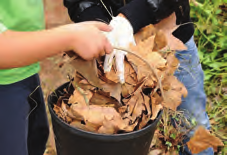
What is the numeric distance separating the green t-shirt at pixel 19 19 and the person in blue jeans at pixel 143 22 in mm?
221

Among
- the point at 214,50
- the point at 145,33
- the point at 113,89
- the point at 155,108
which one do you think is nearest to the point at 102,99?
the point at 113,89

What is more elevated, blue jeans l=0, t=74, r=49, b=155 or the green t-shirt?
the green t-shirt

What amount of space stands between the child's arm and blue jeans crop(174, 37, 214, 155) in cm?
53

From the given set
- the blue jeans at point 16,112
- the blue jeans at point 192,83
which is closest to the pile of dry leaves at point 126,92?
the blue jeans at point 16,112

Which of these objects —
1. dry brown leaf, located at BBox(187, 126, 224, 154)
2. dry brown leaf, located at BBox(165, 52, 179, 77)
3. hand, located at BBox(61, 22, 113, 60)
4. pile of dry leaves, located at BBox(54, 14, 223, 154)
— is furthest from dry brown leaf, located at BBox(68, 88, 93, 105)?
dry brown leaf, located at BBox(187, 126, 224, 154)

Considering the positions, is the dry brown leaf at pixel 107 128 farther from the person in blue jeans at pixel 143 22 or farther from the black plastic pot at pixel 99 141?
the person in blue jeans at pixel 143 22

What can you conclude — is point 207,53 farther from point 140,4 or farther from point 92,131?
point 92,131

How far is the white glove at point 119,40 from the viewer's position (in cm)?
111

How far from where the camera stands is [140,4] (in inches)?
52.0

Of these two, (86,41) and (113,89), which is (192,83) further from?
(86,41)

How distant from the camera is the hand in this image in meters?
0.99

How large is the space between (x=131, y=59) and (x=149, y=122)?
0.64 ft

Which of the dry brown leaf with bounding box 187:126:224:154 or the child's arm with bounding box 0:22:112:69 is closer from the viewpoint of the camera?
the child's arm with bounding box 0:22:112:69

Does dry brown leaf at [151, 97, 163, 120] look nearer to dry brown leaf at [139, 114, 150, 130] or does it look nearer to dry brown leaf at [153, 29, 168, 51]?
dry brown leaf at [139, 114, 150, 130]
